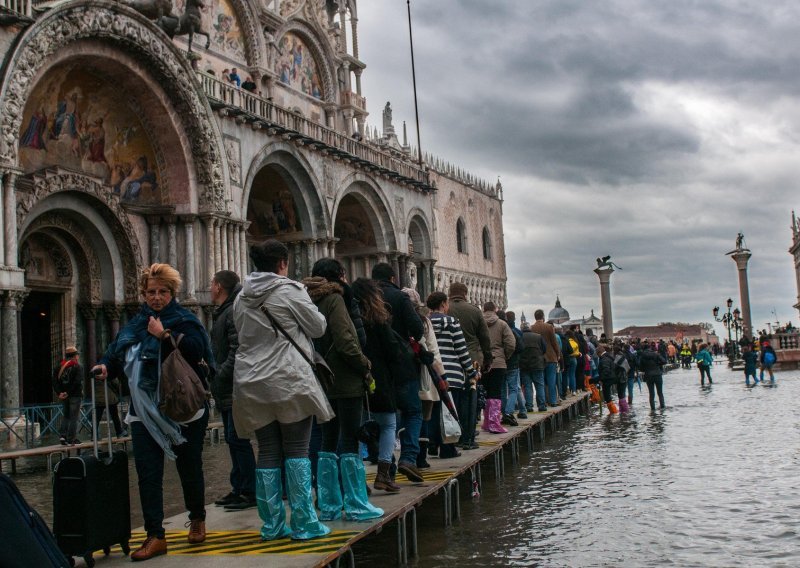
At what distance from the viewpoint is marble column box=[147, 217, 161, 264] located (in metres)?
18.7

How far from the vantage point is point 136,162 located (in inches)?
739

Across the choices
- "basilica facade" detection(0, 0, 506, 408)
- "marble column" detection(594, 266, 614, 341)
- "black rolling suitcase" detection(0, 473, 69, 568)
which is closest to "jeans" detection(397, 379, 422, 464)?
"black rolling suitcase" detection(0, 473, 69, 568)

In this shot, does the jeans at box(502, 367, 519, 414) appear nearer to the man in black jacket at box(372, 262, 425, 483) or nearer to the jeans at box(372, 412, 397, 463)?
the man in black jacket at box(372, 262, 425, 483)

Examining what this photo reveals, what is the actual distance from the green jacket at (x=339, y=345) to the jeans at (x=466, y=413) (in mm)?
3382

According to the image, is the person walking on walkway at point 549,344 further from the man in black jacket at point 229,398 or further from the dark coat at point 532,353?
the man in black jacket at point 229,398

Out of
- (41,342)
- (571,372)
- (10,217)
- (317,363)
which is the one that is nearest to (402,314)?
(317,363)

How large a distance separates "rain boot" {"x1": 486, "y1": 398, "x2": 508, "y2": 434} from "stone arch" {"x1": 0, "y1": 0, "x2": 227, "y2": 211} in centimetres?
914

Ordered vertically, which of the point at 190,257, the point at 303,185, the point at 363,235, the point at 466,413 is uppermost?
the point at 303,185

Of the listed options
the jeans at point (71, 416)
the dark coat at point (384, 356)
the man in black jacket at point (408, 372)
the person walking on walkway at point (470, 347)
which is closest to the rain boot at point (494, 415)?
the person walking on walkway at point (470, 347)

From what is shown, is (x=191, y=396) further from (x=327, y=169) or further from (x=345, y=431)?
(x=327, y=169)

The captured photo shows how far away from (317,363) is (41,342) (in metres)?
14.1

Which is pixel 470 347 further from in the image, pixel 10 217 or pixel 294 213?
pixel 294 213

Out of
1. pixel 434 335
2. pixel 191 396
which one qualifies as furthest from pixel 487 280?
pixel 191 396

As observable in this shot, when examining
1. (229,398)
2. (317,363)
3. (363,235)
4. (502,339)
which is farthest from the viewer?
(363,235)
